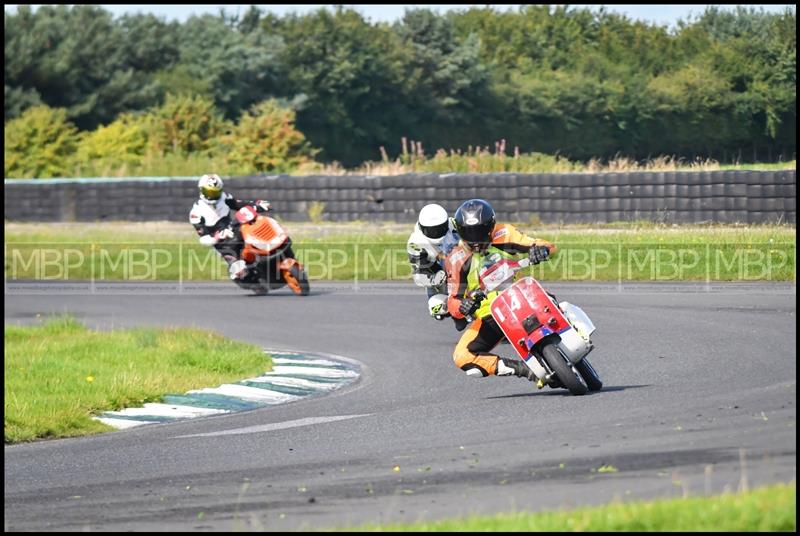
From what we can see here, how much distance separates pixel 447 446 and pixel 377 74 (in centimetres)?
5213

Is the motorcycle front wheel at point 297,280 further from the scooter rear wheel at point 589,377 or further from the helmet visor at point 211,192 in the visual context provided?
the scooter rear wheel at point 589,377

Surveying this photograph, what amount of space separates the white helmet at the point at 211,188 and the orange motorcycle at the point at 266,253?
1.32ft

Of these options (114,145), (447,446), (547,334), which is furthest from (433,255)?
(114,145)

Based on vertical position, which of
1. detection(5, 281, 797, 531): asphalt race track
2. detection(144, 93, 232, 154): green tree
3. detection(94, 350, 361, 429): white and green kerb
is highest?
detection(144, 93, 232, 154): green tree

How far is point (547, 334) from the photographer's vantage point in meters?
9.62

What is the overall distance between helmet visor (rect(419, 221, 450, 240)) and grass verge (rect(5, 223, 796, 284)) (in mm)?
9073

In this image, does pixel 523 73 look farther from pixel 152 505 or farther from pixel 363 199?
pixel 152 505

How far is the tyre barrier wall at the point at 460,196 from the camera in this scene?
21250 mm

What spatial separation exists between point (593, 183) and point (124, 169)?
58.6 ft

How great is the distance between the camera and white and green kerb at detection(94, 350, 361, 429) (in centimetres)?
1096

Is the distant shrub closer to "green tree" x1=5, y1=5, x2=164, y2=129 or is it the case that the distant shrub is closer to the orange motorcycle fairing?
"green tree" x1=5, y1=5, x2=164, y2=129

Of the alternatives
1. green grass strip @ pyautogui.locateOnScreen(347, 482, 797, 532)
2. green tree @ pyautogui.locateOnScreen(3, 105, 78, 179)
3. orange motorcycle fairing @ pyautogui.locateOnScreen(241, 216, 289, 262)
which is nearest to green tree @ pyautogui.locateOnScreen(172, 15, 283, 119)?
green tree @ pyautogui.locateOnScreen(3, 105, 78, 179)

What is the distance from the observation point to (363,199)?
2595 cm

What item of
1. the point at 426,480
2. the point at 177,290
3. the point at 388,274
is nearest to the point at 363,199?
the point at 388,274
